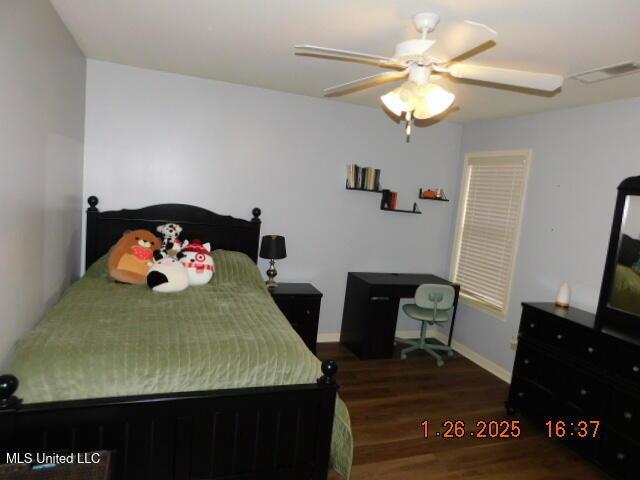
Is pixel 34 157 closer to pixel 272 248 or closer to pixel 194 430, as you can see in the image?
pixel 194 430

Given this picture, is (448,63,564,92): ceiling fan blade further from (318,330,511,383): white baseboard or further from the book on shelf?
(318,330,511,383): white baseboard

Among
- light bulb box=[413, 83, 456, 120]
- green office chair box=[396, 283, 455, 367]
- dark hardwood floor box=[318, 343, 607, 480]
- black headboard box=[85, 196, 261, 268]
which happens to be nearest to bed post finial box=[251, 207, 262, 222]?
black headboard box=[85, 196, 261, 268]

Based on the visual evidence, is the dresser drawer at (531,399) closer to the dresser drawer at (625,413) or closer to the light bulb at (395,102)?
the dresser drawer at (625,413)

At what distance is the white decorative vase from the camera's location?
3.05 metres

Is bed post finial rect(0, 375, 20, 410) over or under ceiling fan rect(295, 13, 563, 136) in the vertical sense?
under

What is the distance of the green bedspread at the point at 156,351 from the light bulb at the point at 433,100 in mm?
1293

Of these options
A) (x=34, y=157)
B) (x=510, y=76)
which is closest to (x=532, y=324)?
(x=510, y=76)

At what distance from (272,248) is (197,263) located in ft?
2.50

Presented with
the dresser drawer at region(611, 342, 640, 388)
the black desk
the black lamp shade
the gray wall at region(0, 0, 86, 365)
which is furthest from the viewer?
the black desk

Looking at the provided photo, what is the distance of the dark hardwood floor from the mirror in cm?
103

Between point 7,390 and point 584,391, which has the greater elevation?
point 7,390

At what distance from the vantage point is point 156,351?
6.11 feet

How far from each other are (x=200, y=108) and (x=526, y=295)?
3225mm

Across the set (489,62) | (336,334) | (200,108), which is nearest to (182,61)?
(200,108)
